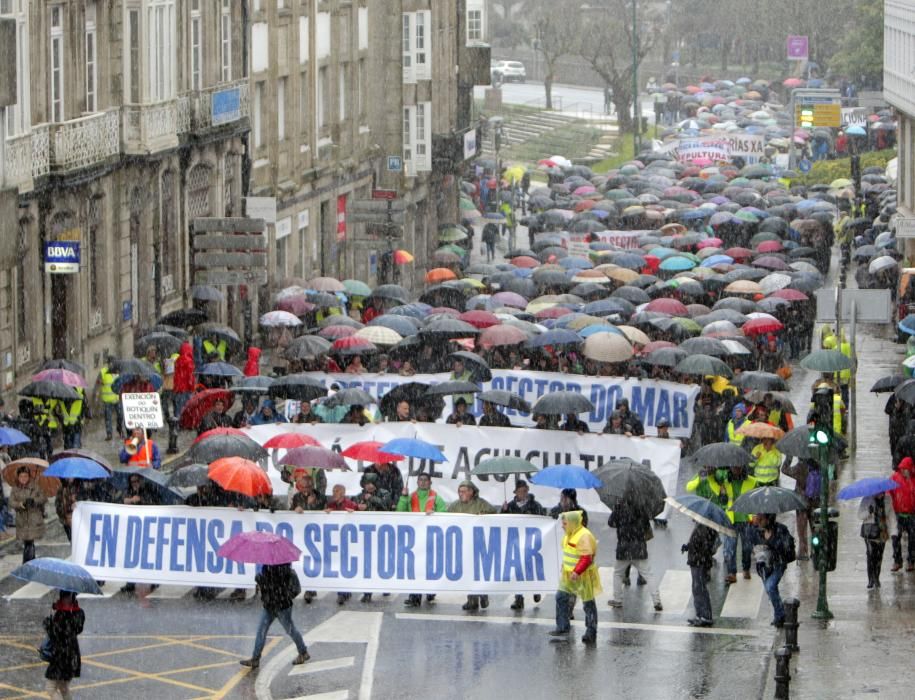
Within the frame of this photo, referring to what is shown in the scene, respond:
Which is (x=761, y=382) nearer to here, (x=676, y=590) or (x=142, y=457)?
(x=676, y=590)

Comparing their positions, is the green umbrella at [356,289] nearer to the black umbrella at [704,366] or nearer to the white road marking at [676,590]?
the black umbrella at [704,366]

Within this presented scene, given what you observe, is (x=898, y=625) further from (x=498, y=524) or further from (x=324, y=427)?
(x=324, y=427)

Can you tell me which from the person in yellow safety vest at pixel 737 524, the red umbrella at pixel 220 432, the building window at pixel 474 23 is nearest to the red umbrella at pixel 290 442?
the red umbrella at pixel 220 432

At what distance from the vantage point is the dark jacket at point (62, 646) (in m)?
19.7

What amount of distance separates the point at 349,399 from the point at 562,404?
9.76ft

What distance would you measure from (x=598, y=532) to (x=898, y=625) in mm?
5879

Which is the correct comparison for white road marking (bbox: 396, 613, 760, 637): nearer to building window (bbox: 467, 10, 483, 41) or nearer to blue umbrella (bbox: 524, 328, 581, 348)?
blue umbrella (bbox: 524, 328, 581, 348)

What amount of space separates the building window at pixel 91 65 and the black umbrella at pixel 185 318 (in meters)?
4.42

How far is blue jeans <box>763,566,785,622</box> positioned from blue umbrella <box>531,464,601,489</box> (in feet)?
7.60

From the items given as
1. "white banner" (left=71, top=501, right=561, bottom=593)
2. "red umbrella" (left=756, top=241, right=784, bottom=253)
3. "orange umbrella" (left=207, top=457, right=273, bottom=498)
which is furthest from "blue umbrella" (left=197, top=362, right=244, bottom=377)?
"red umbrella" (left=756, top=241, right=784, bottom=253)

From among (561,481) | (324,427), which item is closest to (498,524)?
(561,481)

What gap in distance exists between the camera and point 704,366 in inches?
1361

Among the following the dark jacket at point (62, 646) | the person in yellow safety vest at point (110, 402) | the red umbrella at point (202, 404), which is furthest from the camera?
the person in yellow safety vest at point (110, 402)

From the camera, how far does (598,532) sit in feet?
96.8
